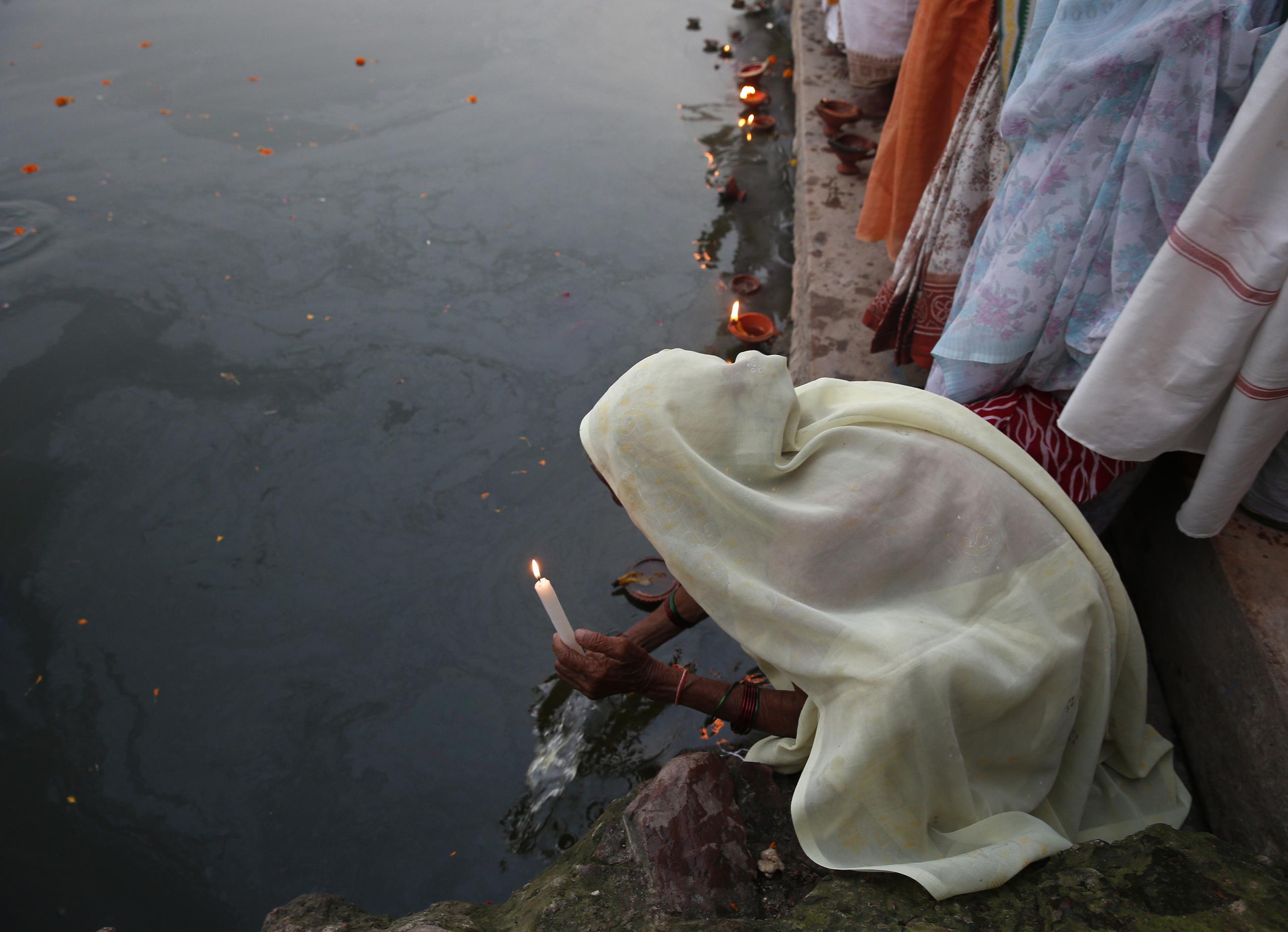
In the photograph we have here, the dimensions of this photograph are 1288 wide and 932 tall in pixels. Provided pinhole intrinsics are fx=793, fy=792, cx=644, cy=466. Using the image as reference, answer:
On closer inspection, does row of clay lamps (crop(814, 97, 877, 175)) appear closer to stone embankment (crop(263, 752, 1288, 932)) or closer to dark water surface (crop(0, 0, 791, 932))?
dark water surface (crop(0, 0, 791, 932))

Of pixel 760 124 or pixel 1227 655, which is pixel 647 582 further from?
pixel 760 124

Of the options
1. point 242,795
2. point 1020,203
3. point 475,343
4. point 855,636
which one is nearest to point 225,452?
point 475,343

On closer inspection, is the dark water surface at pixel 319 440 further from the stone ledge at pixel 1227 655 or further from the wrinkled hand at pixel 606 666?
the stone ledge at pixel 1227 655

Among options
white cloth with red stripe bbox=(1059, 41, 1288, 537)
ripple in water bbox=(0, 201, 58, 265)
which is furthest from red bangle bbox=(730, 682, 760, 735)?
ripple in water bbox=(0, 201, 58, 265)

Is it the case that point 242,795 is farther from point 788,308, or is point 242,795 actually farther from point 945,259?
point 788,308

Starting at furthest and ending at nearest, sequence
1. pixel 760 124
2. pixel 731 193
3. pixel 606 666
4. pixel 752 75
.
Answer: pixel 752 75, pixel 760 124, pixel 731 193, pixel 606 666

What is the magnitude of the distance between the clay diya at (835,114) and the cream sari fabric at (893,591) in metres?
3.78

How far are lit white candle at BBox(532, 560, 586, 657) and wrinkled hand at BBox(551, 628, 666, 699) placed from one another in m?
0.02

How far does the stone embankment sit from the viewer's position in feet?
4.45

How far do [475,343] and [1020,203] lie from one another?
110 inches

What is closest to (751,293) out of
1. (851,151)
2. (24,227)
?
(851,151)

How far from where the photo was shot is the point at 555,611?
169cm

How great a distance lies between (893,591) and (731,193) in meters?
4.24

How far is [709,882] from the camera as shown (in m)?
1.68
